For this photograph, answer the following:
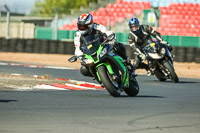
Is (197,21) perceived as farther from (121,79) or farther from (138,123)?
(138,123)

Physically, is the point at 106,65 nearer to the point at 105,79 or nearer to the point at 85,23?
the point at 105,79

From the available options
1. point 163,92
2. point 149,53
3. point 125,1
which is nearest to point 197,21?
point 125,1

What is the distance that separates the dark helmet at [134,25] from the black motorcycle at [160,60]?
22.7 inches

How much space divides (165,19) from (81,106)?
2239 cm

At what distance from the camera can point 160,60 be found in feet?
42.3

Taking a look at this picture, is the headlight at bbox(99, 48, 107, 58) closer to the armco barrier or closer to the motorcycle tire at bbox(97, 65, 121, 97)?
the motorcycle tire at bbox(97, 65, 121, 97)

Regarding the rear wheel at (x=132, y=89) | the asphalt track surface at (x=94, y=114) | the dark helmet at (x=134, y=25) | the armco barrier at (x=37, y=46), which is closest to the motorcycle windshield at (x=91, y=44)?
the asphalt track surface at (x=94, y=114)

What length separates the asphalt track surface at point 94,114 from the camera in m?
5.20

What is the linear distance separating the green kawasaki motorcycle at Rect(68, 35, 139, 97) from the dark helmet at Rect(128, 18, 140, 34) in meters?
3.98

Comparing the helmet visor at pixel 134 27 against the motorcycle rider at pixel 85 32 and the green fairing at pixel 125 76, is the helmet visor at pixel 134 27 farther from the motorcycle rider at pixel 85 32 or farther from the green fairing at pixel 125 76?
the green fairing at pixel 125 76

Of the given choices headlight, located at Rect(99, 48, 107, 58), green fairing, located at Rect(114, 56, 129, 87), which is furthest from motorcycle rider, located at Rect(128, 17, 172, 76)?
headlight, located at Rect(99, 48, 107, 58)

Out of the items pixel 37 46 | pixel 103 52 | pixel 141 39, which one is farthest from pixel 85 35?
pixel 37 46

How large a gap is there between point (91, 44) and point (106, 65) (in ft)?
1.44

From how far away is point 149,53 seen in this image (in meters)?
13.1
